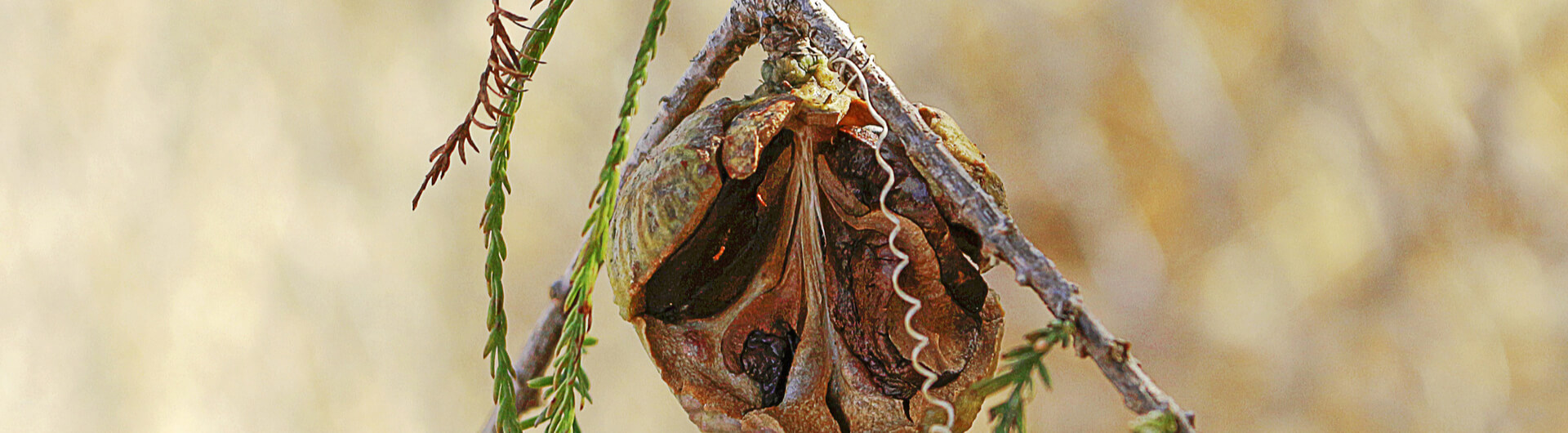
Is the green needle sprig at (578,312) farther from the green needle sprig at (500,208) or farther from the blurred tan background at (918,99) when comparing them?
the blurred tan background at (918,99)

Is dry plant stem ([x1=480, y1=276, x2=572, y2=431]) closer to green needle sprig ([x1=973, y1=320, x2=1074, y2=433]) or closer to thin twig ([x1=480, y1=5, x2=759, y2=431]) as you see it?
thin twig ([x1=480, y1=5, x2=759, y2=431])

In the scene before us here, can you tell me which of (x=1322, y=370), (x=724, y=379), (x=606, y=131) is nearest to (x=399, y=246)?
(x=606, y=131)

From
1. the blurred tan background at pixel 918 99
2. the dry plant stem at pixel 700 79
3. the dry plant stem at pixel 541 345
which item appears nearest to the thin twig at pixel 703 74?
the dry plant stem at pixel 700 79

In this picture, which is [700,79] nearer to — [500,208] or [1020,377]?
[500,208]

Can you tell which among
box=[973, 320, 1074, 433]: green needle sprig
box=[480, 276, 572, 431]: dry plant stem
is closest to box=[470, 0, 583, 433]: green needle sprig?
box=[480, 276, 572, 431]: dry plant stem

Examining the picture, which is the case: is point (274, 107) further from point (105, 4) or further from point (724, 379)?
point (724, 379)
